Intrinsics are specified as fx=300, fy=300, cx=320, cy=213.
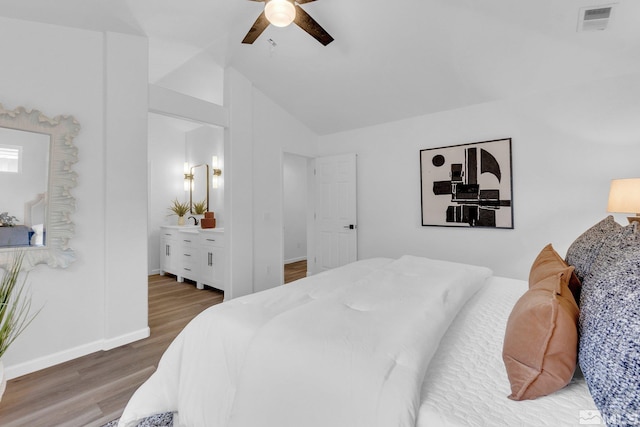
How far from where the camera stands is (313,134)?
4.87 m


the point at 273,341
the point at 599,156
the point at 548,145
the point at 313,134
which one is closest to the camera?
the point at 273,341

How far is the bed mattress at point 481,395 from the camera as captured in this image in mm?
780

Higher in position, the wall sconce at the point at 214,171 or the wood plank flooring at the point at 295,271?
the wall sconce at the point at 214,171

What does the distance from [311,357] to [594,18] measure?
3.14 m

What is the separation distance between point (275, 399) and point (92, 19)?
3.06 metres

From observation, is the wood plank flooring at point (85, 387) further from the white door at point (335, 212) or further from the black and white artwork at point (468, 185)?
the black and white artwork at point (468, 185)

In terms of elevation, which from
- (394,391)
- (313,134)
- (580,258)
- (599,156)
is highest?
(313,134)

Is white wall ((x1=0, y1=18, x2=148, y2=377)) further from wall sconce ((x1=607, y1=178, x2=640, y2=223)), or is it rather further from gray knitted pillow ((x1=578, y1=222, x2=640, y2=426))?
wall sconce ((x1=607, y1=178, x2=640, y2=223))

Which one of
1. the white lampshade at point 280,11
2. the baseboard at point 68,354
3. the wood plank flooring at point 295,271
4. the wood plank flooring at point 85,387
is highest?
the white lampshade at point 280,11

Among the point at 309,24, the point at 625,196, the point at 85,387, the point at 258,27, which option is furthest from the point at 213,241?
the point at 625,196

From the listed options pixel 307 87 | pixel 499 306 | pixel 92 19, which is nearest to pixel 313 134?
pixel 307 87

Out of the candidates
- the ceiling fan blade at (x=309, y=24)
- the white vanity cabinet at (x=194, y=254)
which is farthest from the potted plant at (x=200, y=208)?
the ceiling fan blade at (x=309, y=24)

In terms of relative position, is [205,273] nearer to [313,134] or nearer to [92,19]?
[313,134]

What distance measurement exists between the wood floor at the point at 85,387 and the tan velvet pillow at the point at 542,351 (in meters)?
2.08
